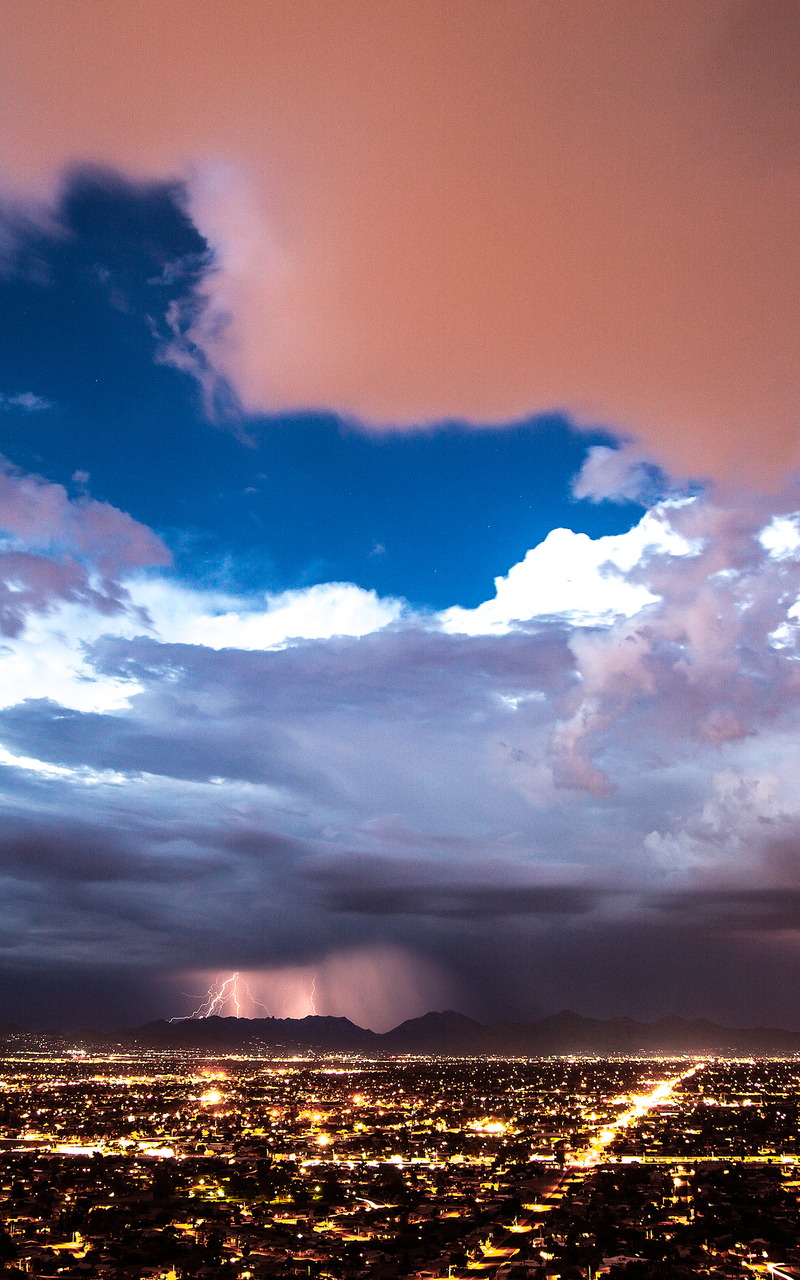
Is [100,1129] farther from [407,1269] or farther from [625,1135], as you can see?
[407,1269]

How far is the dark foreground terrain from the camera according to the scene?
37.7 metres

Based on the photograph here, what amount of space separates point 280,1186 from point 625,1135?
111 feet

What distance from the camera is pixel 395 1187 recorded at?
52.5m

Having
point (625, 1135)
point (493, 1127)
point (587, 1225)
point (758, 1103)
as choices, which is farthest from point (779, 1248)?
point (758, 1103)

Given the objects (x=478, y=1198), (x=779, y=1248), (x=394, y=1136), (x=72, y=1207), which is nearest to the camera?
(x=779, y=1248)

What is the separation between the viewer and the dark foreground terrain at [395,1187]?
37.7 metres

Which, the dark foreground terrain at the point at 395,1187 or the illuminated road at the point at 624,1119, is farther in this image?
the illuminated road at the point at 624,1119

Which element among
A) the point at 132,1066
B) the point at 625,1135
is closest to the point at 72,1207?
the point at 625,1135

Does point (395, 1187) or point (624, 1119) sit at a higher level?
point (395, 1187)

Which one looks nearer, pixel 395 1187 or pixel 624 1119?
pixel 395 1187

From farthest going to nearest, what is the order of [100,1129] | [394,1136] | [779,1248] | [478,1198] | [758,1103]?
[758,1103] → [100,1129] → [394,1136] → [478,1198] → [779,1248]

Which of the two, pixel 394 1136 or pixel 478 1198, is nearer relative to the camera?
pixel 478 1198

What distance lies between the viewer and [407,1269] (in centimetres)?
3569

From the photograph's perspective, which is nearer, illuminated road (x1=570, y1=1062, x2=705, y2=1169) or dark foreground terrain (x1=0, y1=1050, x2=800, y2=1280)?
dark foreground terrain (x1=0, y1=1050, x2=800, y2=1280)
